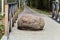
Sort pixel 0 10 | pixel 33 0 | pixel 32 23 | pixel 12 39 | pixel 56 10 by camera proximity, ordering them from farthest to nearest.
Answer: pixel 33 0 → pixel 0 10 → pixel 56 10 → pixel 32 23 → pixel 12 39

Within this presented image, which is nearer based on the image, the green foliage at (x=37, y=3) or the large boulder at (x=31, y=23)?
the large boulder at (x=31, y=23)

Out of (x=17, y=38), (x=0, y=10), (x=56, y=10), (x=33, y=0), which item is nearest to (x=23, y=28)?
(x=17, y=38)

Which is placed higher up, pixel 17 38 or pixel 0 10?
pixel 17 38

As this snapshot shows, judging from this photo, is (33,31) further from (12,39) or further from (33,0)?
(33,0)

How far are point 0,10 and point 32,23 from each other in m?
9.29

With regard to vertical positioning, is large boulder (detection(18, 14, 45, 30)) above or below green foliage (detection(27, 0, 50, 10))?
above

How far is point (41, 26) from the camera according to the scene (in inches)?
396

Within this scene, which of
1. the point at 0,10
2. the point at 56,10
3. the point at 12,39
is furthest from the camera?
the point at 0,10

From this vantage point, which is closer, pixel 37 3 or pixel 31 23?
pixel 31 23

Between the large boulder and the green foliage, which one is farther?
the green foliage

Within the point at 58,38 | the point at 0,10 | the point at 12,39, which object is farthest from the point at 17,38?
the point at 0,10

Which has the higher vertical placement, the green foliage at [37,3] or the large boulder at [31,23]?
the large boulder at [31,23]

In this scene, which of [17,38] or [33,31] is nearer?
[17,38]

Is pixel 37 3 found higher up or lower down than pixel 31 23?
lower down
